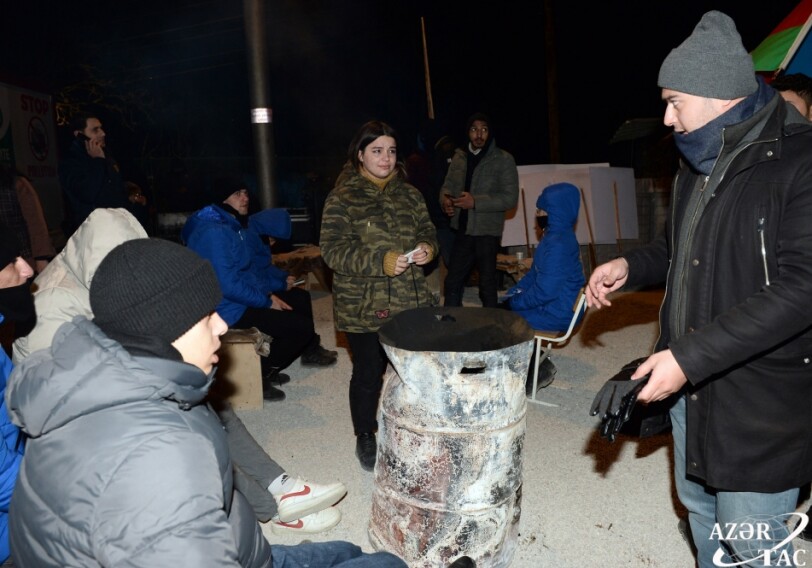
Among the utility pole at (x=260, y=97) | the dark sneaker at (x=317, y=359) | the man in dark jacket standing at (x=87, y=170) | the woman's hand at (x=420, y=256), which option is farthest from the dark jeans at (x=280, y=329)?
the utility pole at (x=260, y=97)

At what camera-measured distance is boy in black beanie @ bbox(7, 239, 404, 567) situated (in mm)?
1239

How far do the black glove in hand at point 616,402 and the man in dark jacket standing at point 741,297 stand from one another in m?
0.06

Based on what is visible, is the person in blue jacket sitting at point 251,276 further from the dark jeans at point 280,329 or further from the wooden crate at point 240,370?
the wooden crate at point 240,370

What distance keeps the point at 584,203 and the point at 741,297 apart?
6713mm

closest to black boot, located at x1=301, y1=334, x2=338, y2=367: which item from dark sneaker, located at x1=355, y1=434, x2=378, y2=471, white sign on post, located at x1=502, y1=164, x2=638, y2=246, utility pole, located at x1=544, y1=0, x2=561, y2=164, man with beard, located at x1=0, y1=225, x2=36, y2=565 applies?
dark sneaker, located at x1=355, y1=434, x2=378, y2=471

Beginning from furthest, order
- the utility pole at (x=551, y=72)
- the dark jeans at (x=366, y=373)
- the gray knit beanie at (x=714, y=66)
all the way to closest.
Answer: the utility pole at (x=551, y=72) → the dark jeans at (x=366, y=373) → the gray knit beanie at (x=714, y=66)

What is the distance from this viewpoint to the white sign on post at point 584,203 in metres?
8.45

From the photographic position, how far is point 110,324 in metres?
1.44

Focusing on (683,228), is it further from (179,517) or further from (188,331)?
(179,517)

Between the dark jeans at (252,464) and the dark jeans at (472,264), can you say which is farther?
the dark jeans at (472,264)

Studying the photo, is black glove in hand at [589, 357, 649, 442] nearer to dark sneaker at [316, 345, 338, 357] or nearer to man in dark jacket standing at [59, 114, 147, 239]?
dark sneaker at [316, 345, 338, 357]

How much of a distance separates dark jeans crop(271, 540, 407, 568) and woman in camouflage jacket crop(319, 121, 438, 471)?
1649 millimetres

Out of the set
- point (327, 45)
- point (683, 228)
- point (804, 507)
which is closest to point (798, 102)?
point (683, 228)

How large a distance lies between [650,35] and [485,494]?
52.5ft
